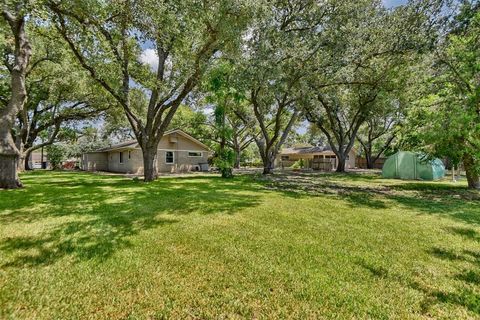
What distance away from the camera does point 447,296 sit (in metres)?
2.96

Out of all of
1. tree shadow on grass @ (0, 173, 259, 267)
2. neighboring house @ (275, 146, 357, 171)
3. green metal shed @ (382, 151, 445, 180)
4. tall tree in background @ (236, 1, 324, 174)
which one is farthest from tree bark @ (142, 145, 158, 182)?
neighboring house @ (275, 146, 357, 171)

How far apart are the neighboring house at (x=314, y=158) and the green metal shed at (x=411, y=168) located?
13.3 meters

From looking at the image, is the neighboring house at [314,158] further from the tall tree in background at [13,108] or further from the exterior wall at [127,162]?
the tall tree in background at [13,108]

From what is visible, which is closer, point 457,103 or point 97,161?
point 457,103

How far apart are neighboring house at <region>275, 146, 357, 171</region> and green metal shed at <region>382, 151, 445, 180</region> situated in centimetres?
1327

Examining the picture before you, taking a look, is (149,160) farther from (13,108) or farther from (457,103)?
(457,103)

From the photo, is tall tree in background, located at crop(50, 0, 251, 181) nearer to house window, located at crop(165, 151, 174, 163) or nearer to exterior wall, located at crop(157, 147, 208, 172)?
exterior wall, located at crop(157, 147, 208, 172)

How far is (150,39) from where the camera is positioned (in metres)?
9.64

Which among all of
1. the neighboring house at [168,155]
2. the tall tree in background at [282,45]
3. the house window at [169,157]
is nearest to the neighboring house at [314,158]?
the neighboring house at [168,155]

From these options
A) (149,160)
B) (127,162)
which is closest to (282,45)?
(149,160)

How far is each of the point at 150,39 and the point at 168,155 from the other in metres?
15.1

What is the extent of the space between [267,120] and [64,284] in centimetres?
2827

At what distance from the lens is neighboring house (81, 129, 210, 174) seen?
22.2 metres

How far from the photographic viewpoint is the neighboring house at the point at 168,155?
22.2m
